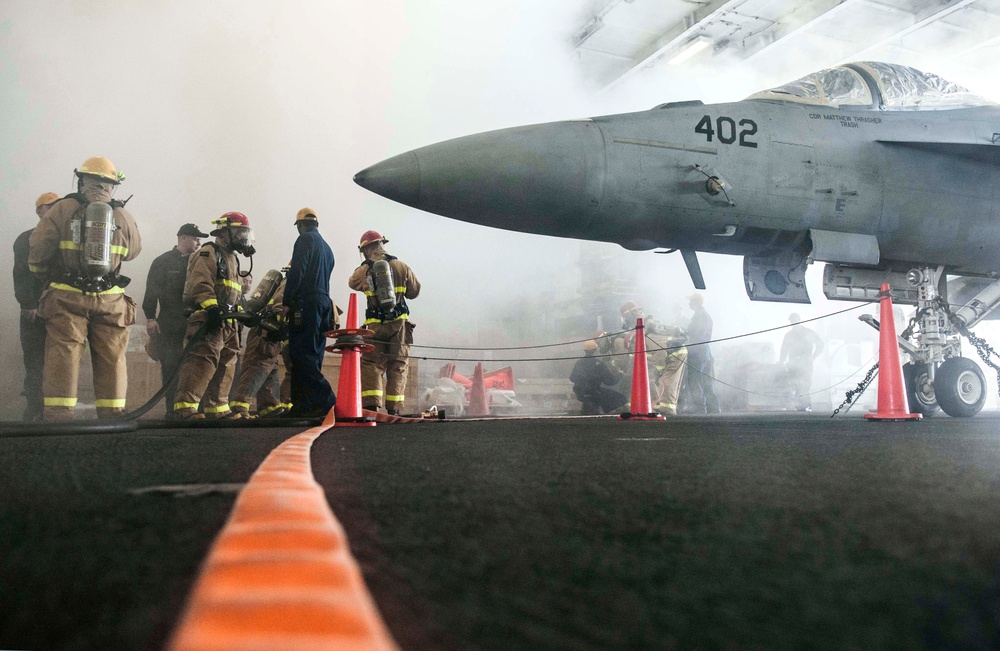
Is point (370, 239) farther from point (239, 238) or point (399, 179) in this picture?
point (399, 179)

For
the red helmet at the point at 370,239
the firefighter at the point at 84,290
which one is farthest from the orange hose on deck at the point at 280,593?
the red helmet at the point at 370,239

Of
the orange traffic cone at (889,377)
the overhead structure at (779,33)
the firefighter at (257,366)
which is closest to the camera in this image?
the orange traffic cone at (889,377)

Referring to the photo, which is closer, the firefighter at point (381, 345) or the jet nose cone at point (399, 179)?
the jet nose cone at point (399, 179)

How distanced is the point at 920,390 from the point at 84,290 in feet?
14.7

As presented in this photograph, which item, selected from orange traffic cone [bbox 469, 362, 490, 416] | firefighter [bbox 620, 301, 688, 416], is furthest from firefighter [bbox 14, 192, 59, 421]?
firefighter [bbox 620, 301, 688, 416]

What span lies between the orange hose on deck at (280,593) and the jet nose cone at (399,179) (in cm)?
192

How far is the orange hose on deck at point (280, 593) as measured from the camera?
1.02 ft

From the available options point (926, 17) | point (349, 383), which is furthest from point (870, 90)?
point (926, 17)

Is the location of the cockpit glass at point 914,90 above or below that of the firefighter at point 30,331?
above

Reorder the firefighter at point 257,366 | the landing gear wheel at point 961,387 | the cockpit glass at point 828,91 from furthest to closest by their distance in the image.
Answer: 1. the firefighter at point 257,366
2. the landing gear wheel at point 961,387
3. the cockpit glass at point 828,91

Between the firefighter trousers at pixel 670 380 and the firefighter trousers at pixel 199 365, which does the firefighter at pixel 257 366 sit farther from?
the firefighter trousers at pixel 670 380

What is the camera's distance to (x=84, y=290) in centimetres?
343

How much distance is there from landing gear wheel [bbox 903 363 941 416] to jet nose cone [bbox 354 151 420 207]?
9.78 ft

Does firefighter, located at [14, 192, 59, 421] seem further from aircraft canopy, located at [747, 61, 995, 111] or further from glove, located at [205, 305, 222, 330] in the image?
aircraft canopy, located at [747, 61, 995, 111]
